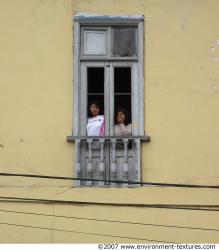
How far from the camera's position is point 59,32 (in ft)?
31.8

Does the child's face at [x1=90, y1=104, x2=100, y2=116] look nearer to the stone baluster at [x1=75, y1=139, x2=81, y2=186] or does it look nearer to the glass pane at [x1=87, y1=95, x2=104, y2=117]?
the glass pane at [x1=87, y1=95, x2=104, y2=117]

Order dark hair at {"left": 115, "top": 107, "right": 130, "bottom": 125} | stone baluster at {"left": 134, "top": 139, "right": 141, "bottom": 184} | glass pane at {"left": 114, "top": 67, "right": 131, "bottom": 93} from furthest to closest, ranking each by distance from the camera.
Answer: glass pane at {"left": 114, "top": 67, "right": 131, "bottom": 93} < dark hair at {"left": 115, "top": 107, "right": 130, "bottom": 125} < stone baluster at {"left": 134, "top": 139, "right": 141, "bottom": 184}

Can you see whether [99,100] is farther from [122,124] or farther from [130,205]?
[130,205]

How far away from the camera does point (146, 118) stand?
9.49m

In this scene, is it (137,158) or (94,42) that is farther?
(94,42)

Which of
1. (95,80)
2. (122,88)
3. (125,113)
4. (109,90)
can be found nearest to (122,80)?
(122,88)

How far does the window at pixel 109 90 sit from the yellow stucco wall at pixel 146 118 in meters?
0.11

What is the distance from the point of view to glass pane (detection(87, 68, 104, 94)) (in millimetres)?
9750

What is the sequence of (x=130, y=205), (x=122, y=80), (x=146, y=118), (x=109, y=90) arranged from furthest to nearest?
1. (x=122, y=80)
2. (x=109, y=90)
3. (x=146, y=118)
4. (x=130, y=205)

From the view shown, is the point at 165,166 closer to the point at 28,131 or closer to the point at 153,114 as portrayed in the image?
the point at 153,114

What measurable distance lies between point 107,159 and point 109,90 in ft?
3.19

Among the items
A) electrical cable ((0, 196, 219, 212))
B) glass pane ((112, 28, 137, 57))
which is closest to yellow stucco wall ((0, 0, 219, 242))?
electrical cable ((0, 196, 219, 212))

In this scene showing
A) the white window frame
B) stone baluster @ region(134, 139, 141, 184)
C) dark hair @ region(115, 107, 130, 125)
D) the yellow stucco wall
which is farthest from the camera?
dark hair @ region(115, 107, 130, 125)

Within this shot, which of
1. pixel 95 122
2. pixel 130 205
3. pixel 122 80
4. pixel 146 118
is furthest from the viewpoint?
pixel 122 80
